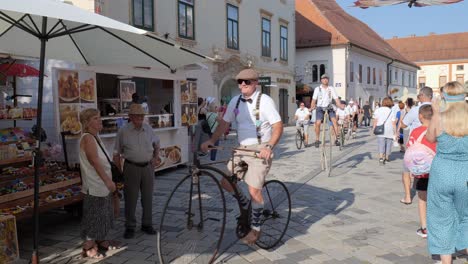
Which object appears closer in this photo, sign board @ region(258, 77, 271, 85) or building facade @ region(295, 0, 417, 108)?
sign board @ region(258, 77, 271, 85)

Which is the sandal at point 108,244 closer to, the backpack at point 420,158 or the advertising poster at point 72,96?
the advertising poster at point 72,96

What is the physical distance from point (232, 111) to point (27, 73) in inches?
196

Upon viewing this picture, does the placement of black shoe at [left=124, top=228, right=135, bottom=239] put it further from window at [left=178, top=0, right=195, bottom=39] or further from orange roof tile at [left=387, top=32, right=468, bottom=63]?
orange roof tile at [left=387, top=32, right=468, bottom=63]

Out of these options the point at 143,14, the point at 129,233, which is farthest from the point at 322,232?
the point at 143,14

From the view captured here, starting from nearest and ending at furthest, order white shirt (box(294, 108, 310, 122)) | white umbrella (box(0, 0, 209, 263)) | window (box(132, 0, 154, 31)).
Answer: white umbrella (box(0, 0, 209, 263))
window (box(132, 0, 154, 31))
white shirt (box(294, 108, 310, 122))

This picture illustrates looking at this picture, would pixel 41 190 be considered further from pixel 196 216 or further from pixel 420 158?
pixel 420 158

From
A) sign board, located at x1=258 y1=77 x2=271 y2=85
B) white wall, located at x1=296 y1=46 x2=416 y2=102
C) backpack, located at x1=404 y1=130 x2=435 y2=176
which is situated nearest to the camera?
backpack, located at x1=404 y1=130 x2=435 y2=176

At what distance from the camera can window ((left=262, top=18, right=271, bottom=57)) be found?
24828 millimetres

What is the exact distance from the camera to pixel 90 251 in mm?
4711

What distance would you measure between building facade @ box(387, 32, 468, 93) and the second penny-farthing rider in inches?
2872

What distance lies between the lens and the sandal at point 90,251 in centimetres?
471

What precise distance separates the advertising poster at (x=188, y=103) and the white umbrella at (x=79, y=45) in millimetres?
3961

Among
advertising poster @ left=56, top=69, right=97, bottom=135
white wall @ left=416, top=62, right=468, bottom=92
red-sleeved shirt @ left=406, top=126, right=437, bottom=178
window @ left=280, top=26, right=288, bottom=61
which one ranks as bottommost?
red-sleeved shirt @ left=406, top=126, right=437, bottom=178

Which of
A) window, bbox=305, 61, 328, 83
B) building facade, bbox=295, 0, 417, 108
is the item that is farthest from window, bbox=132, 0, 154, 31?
window, bbox=305, 61, 328, 83
